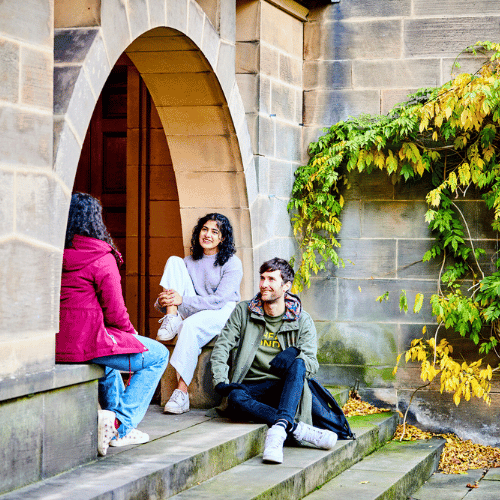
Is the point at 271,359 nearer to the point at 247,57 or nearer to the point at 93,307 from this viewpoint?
A: the point at 93,307

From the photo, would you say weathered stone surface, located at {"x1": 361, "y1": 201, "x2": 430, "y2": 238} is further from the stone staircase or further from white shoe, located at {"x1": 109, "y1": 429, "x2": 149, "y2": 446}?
white shoe, located at {"x1": 109, "y1": 429, "x2": 149, "y2": 446}

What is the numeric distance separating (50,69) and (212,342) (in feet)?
7.94

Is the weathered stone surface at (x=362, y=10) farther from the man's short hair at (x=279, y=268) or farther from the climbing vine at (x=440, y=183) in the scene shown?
the man's short hair at (x=279, y=268)

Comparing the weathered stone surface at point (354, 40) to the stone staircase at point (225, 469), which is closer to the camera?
the stone staircase at point (225, 469)

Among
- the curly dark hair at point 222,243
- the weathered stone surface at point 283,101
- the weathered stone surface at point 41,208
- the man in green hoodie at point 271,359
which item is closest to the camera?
the weathered stone surface at point 41,208

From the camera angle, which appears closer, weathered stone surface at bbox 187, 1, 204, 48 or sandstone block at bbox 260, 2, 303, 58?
weathered stone surface at bbox 187, 1, 204, 48

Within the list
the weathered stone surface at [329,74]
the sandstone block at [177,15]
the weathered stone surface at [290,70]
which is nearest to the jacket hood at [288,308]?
the sandstone block at [177,15]

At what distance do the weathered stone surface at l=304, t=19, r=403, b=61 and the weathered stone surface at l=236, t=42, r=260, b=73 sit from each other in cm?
78

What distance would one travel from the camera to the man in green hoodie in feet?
A: 15.6

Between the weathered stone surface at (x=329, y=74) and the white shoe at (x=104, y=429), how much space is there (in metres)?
3.68

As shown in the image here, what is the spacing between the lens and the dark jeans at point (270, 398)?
4.66 metres

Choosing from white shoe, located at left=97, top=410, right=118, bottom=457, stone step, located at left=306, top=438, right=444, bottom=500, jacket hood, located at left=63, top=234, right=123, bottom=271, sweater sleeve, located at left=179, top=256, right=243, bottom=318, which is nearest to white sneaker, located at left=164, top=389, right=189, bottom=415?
sweater sleeve, located at left=179, top=256, right=243, bottom=318

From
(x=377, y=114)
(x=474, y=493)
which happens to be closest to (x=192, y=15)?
(x=377, y=114)

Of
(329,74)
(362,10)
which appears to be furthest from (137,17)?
(362,10)
